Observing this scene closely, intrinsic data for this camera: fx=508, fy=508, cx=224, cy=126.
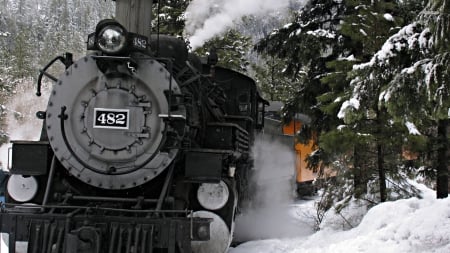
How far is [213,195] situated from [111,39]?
6.16 ft

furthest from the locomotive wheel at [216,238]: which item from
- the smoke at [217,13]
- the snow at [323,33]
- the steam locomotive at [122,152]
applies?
the smoke at [217,13]

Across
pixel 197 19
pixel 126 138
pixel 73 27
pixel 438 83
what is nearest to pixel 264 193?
pixel 197 19

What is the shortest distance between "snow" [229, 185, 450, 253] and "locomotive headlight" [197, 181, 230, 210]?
55.9 inches

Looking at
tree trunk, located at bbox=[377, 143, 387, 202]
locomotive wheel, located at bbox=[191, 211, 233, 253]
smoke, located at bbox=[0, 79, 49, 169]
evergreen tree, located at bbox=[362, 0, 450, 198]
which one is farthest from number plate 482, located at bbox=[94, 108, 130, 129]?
smoke, located at bbox=[0, 79, 49, 169]

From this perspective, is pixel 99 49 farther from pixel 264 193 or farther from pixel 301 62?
pixel 264 193

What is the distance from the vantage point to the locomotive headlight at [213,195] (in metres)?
5.22

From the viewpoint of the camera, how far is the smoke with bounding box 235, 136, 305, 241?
29.2 ft

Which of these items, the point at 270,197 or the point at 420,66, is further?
the point at 270,197

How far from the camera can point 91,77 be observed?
5.25 m

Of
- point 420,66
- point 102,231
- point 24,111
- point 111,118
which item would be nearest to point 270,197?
point 111,118

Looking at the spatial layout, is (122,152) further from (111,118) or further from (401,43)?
(401,43)

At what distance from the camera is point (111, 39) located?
196 inches

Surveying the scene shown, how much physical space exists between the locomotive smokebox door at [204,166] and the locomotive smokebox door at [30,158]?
150 centimetres

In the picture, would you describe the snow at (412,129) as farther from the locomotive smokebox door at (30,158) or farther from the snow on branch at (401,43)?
the locomotive smokebox door at (30,158)
